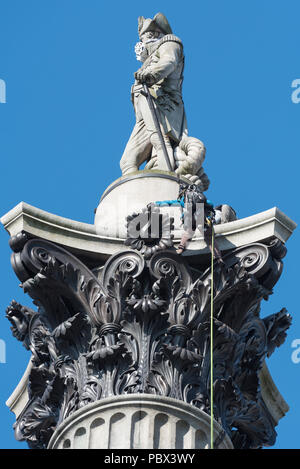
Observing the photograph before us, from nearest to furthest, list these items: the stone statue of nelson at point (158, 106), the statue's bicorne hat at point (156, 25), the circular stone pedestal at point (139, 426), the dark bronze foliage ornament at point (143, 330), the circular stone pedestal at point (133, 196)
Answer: the circular stone pedestal at point (139, 426) < the dark bronze foliage ornament at point (143, 330) < the circular stone pedestal at point (133, 196) < the stone statue of nelson at point (158, 106) < the statue's bicorne hat at point (156, 25)

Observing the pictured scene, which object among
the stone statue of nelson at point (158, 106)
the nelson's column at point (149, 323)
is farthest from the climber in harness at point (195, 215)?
the stone statue of nelson at point (158, 106)

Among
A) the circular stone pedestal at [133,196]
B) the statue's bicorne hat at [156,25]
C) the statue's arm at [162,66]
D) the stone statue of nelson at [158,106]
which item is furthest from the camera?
the statue's bicorne hat at [156,25]

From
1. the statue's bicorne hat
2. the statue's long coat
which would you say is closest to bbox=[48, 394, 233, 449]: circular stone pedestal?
the statue's long coat

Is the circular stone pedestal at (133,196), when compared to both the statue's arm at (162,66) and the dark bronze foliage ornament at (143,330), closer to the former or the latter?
A: the dark bronze foliage ornament at (143,330)

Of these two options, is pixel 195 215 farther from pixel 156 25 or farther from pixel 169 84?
pixel 156 25

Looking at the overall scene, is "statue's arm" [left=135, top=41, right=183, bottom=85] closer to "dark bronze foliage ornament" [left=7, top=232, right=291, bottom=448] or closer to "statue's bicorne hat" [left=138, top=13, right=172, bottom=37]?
"statue's bicorne hat" [left=138, top=13, right=172, bottom=37]

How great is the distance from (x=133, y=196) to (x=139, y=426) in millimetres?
6712

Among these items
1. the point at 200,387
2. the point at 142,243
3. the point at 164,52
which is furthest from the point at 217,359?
the point at 164,52

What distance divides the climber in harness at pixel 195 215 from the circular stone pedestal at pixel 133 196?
2.15ft

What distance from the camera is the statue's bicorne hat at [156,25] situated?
39.8 m

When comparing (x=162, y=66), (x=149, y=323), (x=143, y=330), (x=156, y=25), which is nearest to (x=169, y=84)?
(x=162, y=66)

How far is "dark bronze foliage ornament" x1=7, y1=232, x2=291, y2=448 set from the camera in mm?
29453
